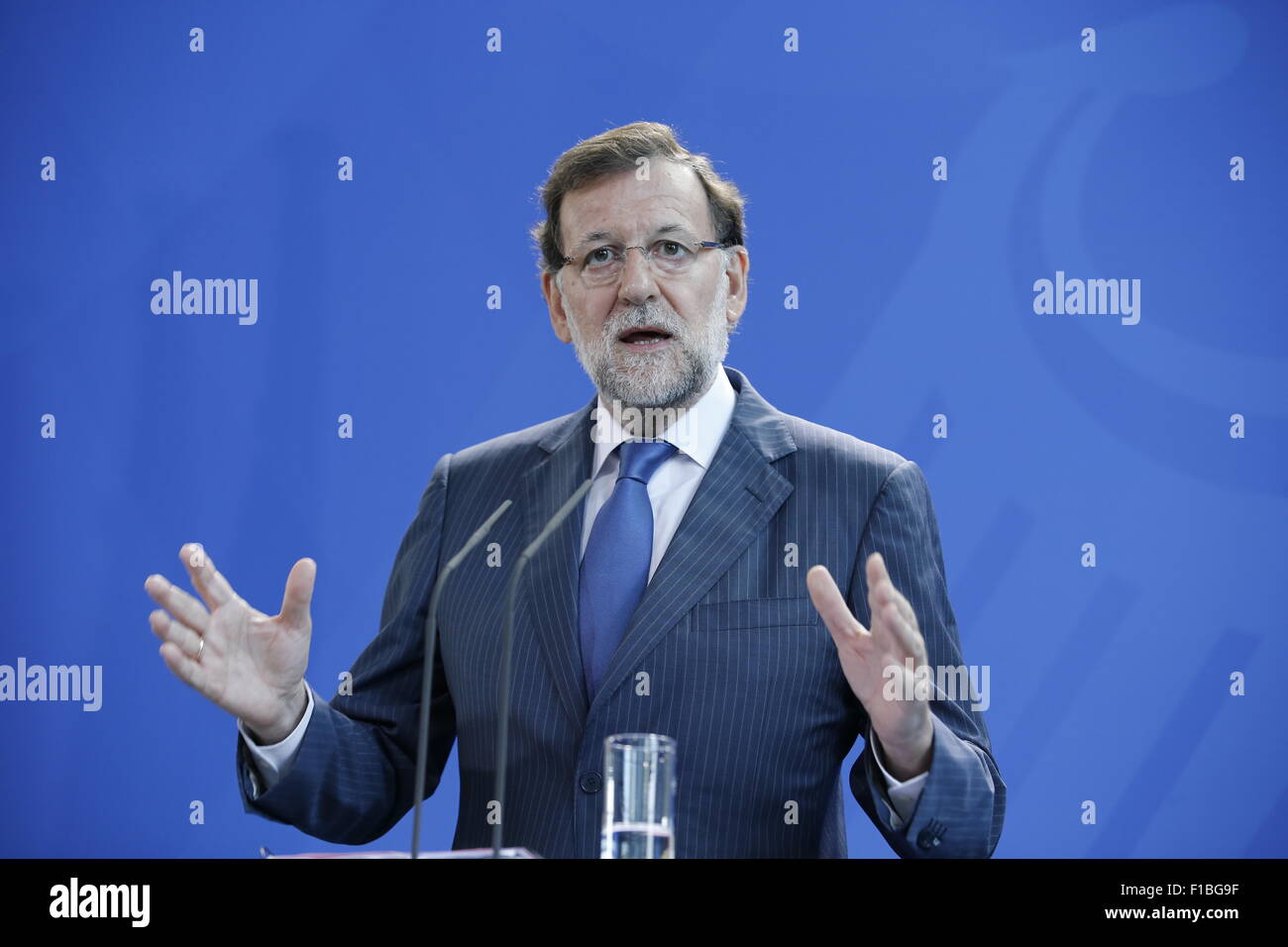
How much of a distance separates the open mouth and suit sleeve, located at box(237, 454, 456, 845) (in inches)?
17.2

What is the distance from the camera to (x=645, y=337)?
7.71ft

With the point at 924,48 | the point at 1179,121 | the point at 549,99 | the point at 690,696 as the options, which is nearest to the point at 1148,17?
the point at 1179,121

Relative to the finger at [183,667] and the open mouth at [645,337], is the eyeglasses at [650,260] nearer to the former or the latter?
the open mouth at [645,337]

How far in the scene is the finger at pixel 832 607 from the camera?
1586mm

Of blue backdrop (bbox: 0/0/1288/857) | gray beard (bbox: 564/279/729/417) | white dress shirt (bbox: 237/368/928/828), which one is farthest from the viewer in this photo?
blue backdrop (bbox: 0/0/1288/857)

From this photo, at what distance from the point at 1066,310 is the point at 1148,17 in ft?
2.62

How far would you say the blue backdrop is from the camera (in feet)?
11.0

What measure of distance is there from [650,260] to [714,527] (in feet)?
1.70

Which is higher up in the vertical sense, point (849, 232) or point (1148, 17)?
point (1148, 17)

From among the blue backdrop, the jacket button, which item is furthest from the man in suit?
the blue backdrop

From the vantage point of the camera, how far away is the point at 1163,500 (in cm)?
337

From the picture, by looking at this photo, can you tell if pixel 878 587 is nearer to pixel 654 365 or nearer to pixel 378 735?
pixel 654 365

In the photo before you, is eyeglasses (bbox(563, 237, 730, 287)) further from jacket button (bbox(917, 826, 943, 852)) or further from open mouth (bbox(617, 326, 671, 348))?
jacket button (bbox(917, 826, 943, 852))
